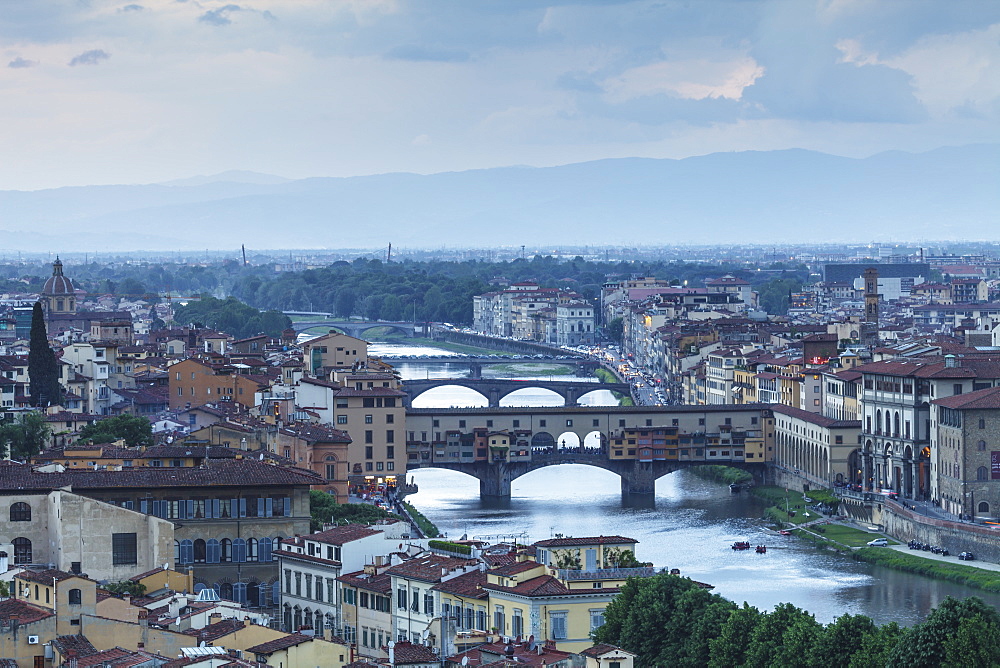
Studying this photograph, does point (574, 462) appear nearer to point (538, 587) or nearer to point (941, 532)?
point (941, 532)

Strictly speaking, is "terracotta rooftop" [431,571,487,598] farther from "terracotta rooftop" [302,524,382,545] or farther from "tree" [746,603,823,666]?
"tree" [746,603,823,666]

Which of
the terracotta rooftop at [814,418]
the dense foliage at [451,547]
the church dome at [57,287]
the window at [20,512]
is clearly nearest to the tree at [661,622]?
the dense foliage at [451,547]

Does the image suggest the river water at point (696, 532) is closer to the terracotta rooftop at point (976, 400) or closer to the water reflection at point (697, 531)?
the water reflection at point (697, 531)

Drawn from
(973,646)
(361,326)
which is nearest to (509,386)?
(361,326)

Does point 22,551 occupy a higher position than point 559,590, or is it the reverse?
point 22,551

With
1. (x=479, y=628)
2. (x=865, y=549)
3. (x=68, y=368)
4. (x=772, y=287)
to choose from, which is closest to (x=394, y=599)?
(x=479, y=628)

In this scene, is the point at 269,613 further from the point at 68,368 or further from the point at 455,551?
the point at 68,368
